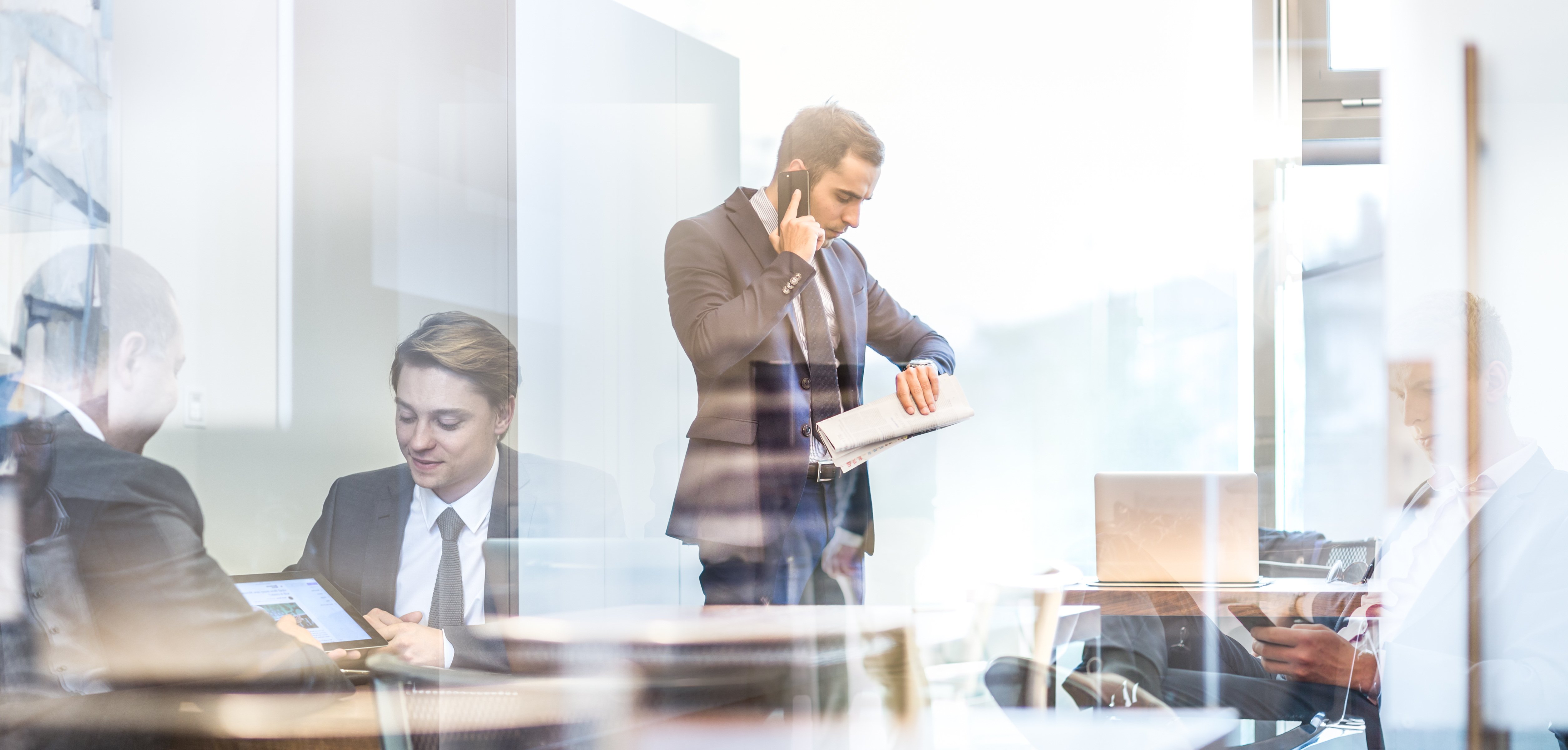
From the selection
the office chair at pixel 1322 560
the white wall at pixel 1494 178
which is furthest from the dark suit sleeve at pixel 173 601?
the white wall at pixel 1494 178

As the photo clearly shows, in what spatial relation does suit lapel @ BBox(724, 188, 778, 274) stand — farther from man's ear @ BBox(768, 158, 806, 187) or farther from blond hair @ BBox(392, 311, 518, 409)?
blond hair @ BBox(392, 311, 518, 409)

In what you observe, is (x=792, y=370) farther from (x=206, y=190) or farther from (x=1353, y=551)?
(x=206, y=190)

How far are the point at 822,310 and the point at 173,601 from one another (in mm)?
1346

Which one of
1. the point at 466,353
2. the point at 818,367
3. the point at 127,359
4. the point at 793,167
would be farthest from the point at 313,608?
the point at 793,167

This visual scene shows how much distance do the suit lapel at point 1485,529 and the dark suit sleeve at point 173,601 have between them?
2052mm

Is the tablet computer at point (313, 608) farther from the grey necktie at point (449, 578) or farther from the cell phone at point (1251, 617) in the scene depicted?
the cell phone at point (1251, 617)

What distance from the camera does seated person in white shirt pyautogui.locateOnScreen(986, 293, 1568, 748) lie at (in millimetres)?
1810

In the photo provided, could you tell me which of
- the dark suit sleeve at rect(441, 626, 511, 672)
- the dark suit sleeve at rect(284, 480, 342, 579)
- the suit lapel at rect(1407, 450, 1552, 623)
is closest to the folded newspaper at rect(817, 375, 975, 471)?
the dark suit sleeve at rect(441, 626, 511, 672)

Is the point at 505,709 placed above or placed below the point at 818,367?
below

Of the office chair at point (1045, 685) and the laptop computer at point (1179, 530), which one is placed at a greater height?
the laptop computer at point (1179, 530)

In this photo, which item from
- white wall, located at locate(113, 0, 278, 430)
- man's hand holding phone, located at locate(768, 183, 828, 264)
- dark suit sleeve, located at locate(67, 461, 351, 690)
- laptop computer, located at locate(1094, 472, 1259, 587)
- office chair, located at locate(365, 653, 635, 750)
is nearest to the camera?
dark suit sleeve, located at locate(67, 461, 351, 690)

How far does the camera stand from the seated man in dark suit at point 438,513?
1947mm

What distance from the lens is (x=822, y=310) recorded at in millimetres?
2049

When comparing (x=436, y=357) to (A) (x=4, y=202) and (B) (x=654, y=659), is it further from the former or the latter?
(A) (x=4, y=202)
